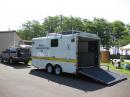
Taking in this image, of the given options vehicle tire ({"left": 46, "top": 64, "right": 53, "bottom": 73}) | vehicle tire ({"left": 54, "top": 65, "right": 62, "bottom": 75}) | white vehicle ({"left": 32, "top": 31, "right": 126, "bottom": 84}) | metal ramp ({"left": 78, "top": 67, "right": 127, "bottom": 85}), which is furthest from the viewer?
vehicle tire ({"left": 46, "top": 64, "right": 53, "bottom": 73})

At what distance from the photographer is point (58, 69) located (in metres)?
15.9

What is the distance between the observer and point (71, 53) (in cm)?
1459

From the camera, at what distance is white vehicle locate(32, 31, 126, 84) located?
14344 millimetres

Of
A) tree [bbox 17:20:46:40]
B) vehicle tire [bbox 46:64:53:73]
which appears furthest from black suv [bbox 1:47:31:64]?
tree [bbox 17:20:46:40]

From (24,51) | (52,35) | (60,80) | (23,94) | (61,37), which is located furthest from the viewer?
(24,51)

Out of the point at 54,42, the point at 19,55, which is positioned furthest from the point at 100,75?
the point at 19,55

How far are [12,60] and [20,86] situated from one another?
1231 centimetres

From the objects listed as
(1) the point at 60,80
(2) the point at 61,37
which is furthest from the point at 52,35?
(1) the point at 60,80

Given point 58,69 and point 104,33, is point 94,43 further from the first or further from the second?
point 104,33

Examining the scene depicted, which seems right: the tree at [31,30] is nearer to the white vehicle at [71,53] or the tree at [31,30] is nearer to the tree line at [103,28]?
the tree line at [103,28]

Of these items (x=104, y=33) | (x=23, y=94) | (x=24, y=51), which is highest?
(x=104, y=33)

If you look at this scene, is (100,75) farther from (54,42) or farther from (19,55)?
(19,55)

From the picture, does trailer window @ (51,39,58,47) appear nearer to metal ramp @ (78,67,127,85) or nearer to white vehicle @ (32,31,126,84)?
white vehicle @ (32,31,126,84)

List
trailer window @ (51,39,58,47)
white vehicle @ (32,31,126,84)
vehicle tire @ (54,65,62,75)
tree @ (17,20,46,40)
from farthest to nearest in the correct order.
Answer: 1. tree @ (17,20,46,40)
2. trailer window @ (51,39,58,47)
3. vehicle tire @ (54,65,62,75)
4. white vehicle @ (32,31,126,84)
